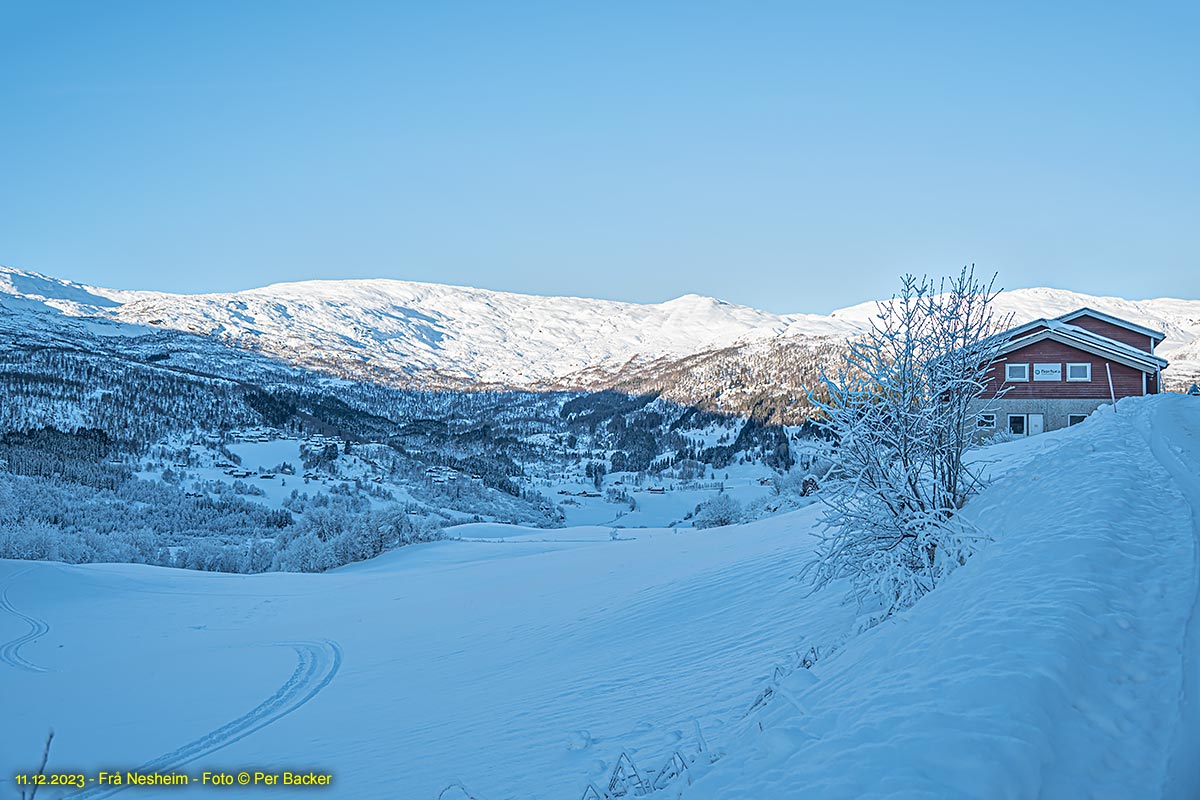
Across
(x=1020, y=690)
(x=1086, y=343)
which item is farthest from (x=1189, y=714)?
(x=1086, y=343)

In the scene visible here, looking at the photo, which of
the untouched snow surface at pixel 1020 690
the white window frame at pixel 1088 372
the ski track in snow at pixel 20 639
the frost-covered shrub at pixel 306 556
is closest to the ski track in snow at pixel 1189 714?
the untouched snow surface at pixel 1020 690

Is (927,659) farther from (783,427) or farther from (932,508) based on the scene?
(783,427)

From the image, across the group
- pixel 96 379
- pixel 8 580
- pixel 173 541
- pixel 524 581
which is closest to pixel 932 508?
pixel 524 581

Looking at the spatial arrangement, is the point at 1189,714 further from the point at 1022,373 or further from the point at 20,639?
the point at 1022,373

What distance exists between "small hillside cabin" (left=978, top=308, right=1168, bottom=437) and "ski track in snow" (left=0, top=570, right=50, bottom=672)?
90.8 feet

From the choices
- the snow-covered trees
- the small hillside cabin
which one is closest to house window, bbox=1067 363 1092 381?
the small hillside cabin

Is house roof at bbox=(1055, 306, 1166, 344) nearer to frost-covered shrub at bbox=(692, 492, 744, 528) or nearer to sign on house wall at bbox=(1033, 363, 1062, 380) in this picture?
sign on house wall at bbox=(1033, 363, 1062, 380)

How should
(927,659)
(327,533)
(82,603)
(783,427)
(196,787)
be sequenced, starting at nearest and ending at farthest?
(927,659) < (196,787) < (82,603) < (327,533) < (783,427)

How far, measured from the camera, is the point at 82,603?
755 inches

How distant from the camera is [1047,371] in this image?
26672mm

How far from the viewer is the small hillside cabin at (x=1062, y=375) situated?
2597cm

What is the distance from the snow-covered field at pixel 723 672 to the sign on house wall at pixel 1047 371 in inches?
369

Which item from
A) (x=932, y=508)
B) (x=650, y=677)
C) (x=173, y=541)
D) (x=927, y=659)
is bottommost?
(x=173, y=541)

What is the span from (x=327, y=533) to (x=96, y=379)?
97888 mm
